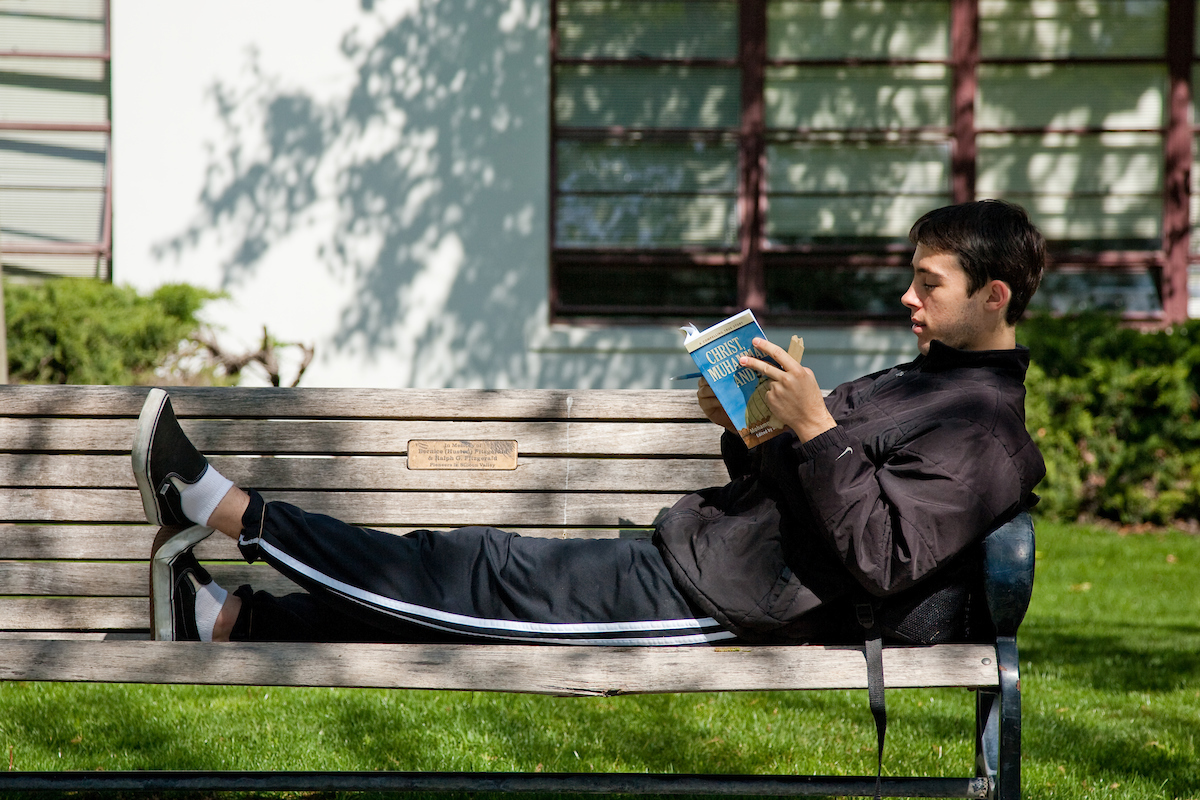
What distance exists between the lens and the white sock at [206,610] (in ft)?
8.06

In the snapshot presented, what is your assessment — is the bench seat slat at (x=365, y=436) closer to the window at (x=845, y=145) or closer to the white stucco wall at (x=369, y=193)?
the white stucco wall at (x=369, y=193)

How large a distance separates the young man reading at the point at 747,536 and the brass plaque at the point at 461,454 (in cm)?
61

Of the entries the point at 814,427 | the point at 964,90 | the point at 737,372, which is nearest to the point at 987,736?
the point at 814,427

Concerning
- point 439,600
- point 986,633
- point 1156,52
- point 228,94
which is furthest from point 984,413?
point 1156,52

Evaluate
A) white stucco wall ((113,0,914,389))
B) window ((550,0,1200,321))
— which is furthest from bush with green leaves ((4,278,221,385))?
window ((550,0,1200,321))

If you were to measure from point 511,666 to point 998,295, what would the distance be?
1382 mm

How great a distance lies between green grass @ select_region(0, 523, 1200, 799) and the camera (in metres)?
3.17

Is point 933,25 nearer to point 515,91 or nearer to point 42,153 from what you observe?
point 515,91

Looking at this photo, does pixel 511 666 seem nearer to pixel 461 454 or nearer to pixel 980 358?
pixel 461 454

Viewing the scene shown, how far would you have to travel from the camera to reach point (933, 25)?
793cm

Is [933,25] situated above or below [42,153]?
above

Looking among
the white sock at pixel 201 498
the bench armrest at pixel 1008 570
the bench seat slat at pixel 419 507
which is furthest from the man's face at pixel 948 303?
the white sock at pixel 201 498

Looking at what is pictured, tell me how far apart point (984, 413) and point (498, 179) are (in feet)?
18.9

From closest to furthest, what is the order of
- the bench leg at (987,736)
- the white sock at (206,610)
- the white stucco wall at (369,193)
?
the white sock at (206,610)
the bench leg at (987,736)
the white stucco wall at (369,193)
